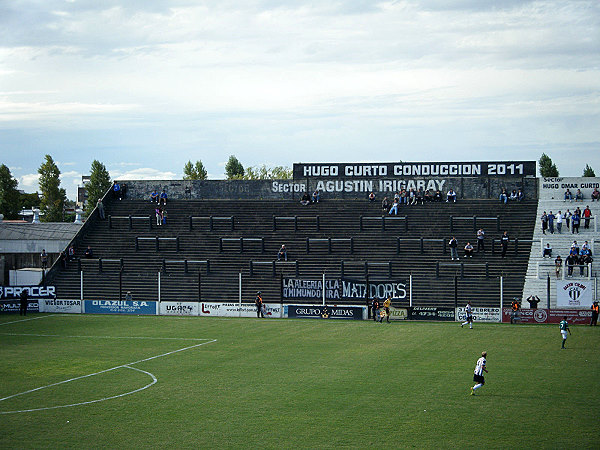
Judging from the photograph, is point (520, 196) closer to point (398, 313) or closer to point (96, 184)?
point (398, 313)

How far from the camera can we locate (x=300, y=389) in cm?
2520

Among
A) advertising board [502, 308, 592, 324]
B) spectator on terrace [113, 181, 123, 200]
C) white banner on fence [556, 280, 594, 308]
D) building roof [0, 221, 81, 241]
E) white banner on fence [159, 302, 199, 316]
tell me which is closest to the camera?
advertising board [502, 308, 592, 324]

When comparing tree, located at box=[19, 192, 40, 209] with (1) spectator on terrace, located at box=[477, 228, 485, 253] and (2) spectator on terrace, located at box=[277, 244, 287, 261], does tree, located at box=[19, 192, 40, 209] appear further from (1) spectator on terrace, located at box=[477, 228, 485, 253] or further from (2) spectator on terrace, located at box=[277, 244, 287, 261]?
(1) spectator on terrace, located at box=[477, 228, 485, 253]

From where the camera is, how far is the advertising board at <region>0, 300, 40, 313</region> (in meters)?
52.9

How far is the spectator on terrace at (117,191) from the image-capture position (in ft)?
235

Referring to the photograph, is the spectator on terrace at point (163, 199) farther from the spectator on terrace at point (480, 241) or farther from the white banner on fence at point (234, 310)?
the spectator on terrace at point (480, 241)

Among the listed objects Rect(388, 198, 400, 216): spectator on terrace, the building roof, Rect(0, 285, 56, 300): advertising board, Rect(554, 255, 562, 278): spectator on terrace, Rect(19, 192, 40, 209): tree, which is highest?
Rect(19, 192, 40, 209): tree

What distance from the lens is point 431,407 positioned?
2228 cm

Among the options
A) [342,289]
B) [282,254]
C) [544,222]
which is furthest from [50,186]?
[544,222]

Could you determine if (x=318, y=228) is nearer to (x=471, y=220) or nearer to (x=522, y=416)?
(x=471, y=220)

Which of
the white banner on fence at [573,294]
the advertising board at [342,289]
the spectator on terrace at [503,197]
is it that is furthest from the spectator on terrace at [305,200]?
the white banner on fence at [573,294]

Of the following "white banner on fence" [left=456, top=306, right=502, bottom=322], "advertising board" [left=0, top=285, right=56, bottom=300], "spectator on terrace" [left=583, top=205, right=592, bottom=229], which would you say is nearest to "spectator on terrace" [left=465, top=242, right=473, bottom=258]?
"white banner on fence" [left=456, top=306, right=502, bottom=322]

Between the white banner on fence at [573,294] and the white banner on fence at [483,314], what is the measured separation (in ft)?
15.6

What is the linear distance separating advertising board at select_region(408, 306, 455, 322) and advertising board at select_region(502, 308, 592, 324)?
382 centimetres
